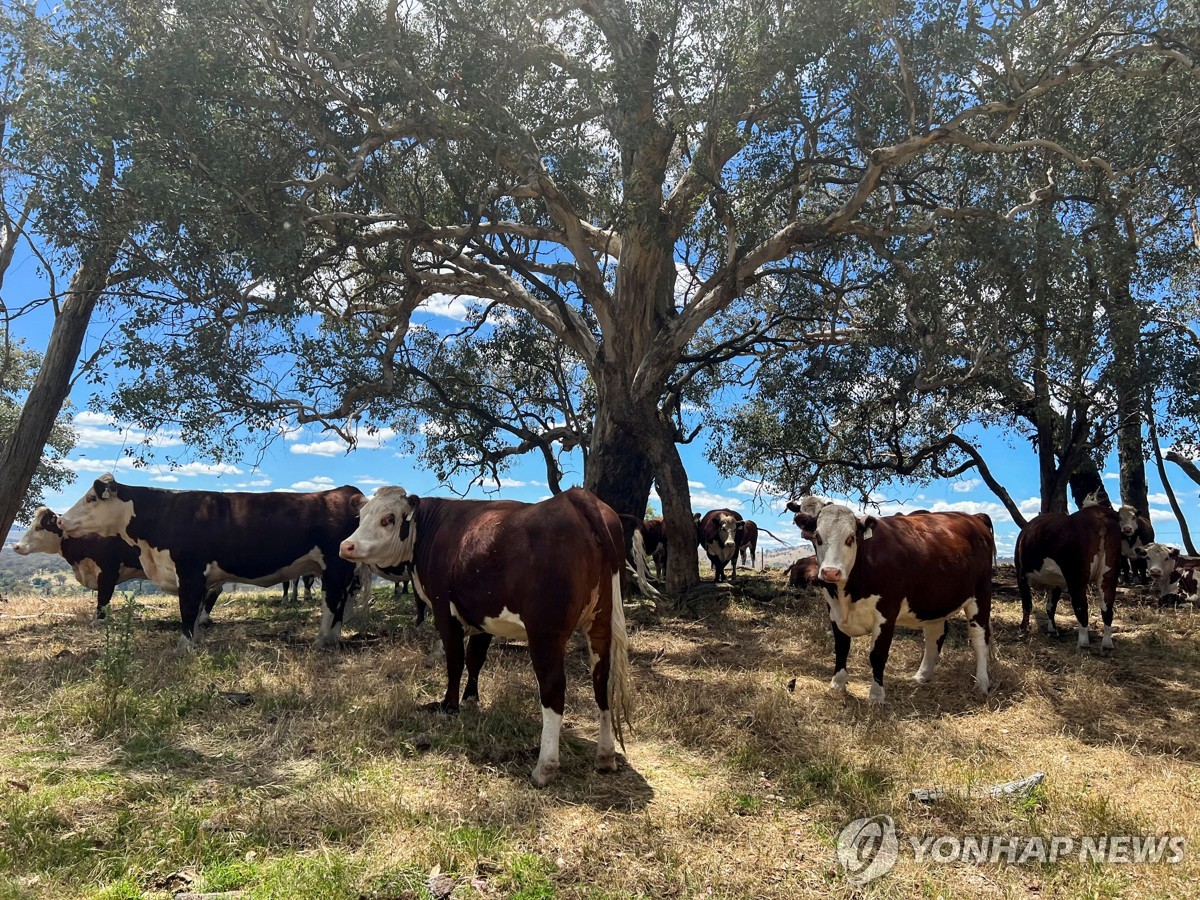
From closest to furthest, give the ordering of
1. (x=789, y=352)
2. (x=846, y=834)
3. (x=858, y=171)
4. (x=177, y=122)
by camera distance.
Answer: (x=846, y=834) < (x=177, y=122) < (x=858, y=171) < (x=789, y=352)

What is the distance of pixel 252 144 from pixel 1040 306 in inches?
440

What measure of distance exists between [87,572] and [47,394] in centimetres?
322

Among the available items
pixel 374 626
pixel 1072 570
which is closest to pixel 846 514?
pixel 1072 570

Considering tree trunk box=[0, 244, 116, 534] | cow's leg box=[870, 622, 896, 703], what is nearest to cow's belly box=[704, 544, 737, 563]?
cow's leg box=[870, 622, 896, 703]

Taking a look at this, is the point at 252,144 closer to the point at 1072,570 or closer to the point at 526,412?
the point at 526,412

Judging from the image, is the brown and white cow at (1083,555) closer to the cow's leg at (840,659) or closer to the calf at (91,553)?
the cow's leg at (840,659)

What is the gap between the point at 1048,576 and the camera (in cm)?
1108

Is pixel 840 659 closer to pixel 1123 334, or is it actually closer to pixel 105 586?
pixel 1123 334

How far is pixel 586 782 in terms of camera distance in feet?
17.3

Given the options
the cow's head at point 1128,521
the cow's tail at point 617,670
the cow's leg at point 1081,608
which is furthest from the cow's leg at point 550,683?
the cow's head at point 1128,521

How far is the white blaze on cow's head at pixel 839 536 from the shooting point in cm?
735

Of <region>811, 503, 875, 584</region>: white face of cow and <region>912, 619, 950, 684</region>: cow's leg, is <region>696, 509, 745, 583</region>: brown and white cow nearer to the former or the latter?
<region>912, 619, 950, 684</region>: cow's leg

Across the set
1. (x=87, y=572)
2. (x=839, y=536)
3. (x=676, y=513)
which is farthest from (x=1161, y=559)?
(x=87, y=572)

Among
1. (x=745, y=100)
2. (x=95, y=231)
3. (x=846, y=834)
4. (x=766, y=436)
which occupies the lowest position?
(x=846, y=834)
